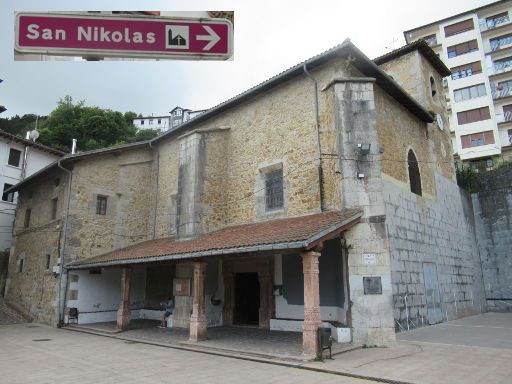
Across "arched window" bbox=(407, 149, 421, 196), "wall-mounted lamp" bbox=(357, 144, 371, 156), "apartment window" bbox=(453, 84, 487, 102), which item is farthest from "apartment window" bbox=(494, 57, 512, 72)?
"wall-mounted lamp" bbox=(357, 144, 371, 156)

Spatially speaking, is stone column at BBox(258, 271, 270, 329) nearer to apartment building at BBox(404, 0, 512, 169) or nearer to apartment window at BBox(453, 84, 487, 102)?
apartment building at BBox(404, 0, 512, 169)

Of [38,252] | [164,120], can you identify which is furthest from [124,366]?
[164,120]

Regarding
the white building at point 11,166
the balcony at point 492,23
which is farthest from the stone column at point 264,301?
the balcony at point 492,23

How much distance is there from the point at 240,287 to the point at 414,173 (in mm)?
7018

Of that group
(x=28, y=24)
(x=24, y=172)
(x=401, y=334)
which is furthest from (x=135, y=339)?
(x=24, y=172)

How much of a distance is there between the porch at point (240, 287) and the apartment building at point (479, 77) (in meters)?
24.5

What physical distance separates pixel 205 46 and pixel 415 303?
11.4 meters

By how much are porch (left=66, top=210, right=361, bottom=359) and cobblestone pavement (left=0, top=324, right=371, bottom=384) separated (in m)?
1.05

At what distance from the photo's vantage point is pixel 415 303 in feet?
37.1

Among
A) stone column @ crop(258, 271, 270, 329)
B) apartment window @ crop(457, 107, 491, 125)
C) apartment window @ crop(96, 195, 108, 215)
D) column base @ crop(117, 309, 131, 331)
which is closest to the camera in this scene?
stone column @ crop(258, 271, 270, 329)

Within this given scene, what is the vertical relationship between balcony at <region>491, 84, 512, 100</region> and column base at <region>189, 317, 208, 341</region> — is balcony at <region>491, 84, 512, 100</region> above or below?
above

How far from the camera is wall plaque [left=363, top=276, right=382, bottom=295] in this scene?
30.1ft

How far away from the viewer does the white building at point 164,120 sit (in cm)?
6562

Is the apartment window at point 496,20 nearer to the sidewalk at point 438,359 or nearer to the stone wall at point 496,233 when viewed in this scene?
the stone wall at point 496,233
